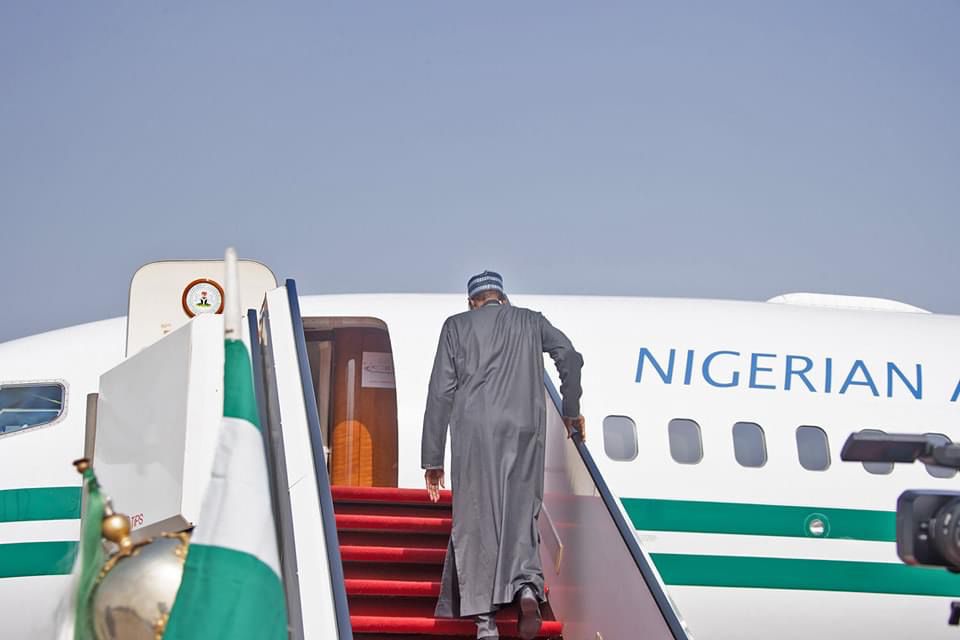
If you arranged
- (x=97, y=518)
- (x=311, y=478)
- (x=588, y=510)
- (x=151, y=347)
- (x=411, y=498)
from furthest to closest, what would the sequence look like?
(x=411, y=498)
(x=151, y=347)
(x=588, y=510)
(x=311, y=478)
(x=97, y=518)

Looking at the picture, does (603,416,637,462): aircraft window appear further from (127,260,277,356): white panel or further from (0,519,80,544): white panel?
(0,519,80,544): white panel

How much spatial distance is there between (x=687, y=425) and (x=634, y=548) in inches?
153

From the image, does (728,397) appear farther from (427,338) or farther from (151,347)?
(151,347)

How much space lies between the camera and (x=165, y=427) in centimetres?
638

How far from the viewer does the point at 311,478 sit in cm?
494

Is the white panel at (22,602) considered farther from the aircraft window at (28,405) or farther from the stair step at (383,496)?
the stair step at (383,496)

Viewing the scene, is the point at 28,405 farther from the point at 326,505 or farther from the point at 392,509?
the point at 326,505

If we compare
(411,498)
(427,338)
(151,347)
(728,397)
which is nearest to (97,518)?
(151,347)

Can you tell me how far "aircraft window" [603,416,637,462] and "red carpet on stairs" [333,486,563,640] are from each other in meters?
1.96

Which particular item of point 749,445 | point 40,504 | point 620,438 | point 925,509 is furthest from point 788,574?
point 925,509

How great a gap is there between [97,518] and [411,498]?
3.55 m

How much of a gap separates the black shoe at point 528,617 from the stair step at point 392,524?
4.64 ft

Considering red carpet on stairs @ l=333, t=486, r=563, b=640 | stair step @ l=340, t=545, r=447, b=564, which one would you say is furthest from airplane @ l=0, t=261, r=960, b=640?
stair step @ l=340, t=545, r=447, b=564

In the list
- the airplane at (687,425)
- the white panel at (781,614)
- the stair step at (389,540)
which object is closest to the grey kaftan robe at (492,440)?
the airplane at (687,425)
